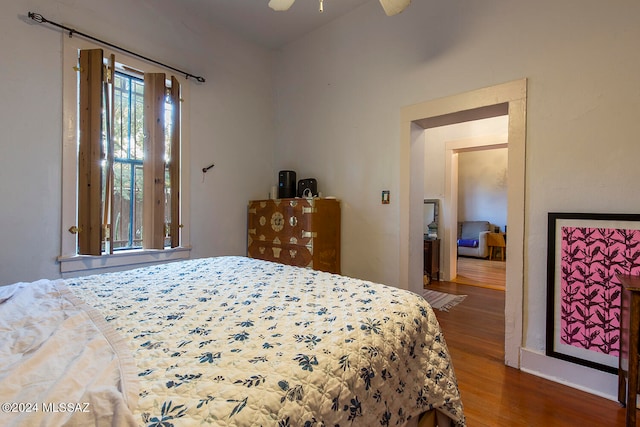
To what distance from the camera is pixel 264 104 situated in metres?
3.62

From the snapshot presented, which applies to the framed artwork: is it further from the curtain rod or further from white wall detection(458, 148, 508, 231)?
white wall detection(458, 148, 508, 231)

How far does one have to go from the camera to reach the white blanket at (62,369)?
509 millimetres

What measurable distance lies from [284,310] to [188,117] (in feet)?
8.29

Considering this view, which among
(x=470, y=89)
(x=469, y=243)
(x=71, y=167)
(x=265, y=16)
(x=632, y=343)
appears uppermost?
(x=265, y=16)

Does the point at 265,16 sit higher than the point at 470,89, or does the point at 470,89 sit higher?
the point at 265,16

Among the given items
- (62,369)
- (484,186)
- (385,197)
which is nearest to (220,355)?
(62,369)

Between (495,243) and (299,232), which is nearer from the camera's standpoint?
(299,232)

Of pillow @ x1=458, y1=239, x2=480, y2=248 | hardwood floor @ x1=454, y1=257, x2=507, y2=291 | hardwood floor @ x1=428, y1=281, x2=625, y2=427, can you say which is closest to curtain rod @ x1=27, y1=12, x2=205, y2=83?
hardwood floor @ x1=428, y1=281, x2=625, y2=427

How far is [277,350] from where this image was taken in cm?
79

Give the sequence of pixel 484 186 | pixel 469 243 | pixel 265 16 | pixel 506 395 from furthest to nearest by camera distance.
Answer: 1. pixel 484 186
2. pixel 469 243
3. pixel 265 16
4. pixel 506 395

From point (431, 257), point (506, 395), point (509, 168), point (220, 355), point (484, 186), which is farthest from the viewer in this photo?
point (484, 186)

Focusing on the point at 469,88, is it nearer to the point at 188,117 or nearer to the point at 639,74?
the point at 639,74

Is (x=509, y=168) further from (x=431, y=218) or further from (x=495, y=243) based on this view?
(x=495, y=243)

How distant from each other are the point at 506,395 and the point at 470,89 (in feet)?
7.03
